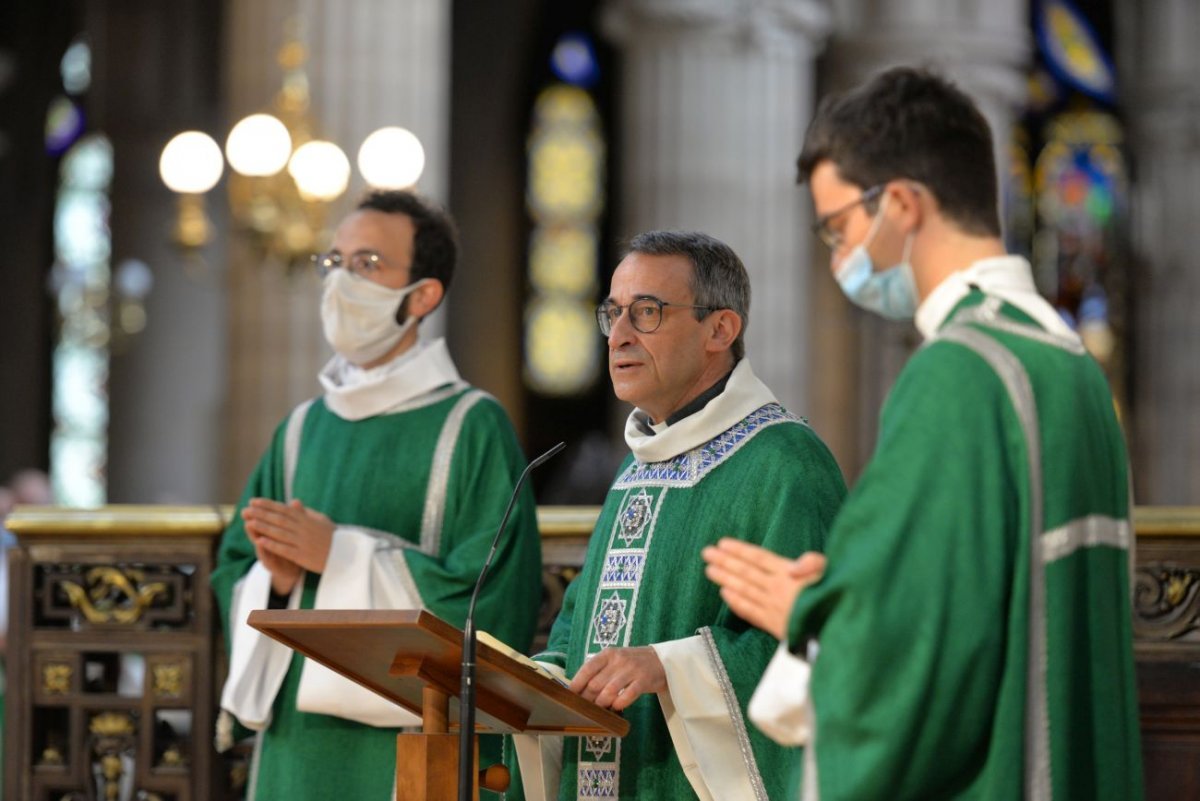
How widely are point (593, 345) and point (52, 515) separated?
1667 cm

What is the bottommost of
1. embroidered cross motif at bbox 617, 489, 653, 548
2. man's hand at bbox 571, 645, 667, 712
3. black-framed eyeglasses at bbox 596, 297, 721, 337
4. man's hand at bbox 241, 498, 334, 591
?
man's hand at bbox 571, 645, 667, 712

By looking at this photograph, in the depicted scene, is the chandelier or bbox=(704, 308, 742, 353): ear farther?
the chandelier

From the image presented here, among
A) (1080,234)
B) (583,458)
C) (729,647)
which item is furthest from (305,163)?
(1080,234)

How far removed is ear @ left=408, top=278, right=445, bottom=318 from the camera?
4973 millimetres

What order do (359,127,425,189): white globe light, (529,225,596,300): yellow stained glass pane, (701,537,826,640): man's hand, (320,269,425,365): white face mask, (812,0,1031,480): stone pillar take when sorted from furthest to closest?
(529,225,596,300): yellow stained glass pane < (812,0,1031,480): stone pillar < (359,127,425,189): white globe light < (320,269,425,365): white face mask < (701,537,826,640): man's hand

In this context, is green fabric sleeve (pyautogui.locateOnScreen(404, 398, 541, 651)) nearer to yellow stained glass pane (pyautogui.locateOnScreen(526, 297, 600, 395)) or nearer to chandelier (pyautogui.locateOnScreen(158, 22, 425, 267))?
chandelier (pyautogui.locateOnScreen(158, 22, 425, 267))

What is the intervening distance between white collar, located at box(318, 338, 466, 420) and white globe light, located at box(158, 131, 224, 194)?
6.62 metres

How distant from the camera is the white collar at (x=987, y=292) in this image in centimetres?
321

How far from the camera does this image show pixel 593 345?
72.4 feet

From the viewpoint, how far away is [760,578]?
313 cm

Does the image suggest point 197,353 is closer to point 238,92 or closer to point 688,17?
point 688,17

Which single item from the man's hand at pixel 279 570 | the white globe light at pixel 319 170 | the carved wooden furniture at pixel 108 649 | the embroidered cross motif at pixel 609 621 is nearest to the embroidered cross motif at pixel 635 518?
the embroidered cross motif at pixel 609 621

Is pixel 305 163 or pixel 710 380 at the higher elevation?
pixel 305 163

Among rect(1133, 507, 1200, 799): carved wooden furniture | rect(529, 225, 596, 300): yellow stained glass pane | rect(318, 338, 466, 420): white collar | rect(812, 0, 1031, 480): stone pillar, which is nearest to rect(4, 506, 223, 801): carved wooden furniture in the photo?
rect(318, 338, 466, 420): white collar
